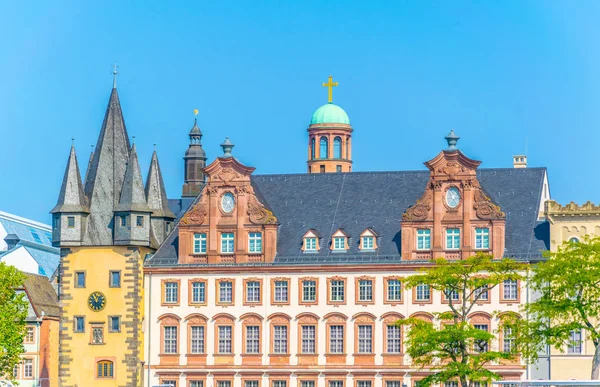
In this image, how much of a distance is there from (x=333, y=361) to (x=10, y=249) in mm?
46281

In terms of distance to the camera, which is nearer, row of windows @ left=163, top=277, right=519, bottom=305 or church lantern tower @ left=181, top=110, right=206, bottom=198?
row of windows @ left=163, top=277, right=519, bottom=305

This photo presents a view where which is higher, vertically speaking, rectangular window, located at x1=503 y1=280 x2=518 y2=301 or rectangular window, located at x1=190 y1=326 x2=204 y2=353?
rectangular window, located at x1=503 y1=280 x2=518 y2=301

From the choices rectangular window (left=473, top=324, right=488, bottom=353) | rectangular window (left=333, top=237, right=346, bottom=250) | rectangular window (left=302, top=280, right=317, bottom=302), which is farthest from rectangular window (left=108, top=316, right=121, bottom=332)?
rectangular window (left=473, top=324, right=488, bottom=353)

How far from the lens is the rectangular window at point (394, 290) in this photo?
132250mm

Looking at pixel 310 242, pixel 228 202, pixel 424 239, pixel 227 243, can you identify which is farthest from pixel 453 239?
pixel 228 202

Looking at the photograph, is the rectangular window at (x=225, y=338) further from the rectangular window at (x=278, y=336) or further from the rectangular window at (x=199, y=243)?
the rectangular window at (x=199, y=243)

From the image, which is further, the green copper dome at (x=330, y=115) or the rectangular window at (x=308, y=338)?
the green copper dome at (x=330, y=115)

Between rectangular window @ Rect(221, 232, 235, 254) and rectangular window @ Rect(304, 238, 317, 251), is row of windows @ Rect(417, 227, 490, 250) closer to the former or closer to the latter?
rectangular window @ Rect(304, 238, 317, 251)

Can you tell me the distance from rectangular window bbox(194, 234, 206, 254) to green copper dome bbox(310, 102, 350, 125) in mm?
28117

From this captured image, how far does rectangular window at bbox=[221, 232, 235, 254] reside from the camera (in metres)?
A: 136

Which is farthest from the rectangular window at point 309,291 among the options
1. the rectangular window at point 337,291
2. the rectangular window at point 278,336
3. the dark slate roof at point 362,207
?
the rectangular window at point 278,336

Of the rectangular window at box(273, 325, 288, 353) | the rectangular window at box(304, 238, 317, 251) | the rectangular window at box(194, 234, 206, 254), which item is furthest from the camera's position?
the rectangular window at box(194, 234, 206, 254)

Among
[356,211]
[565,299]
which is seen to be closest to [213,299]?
[356,211]

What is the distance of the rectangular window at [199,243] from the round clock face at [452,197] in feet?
56.4
